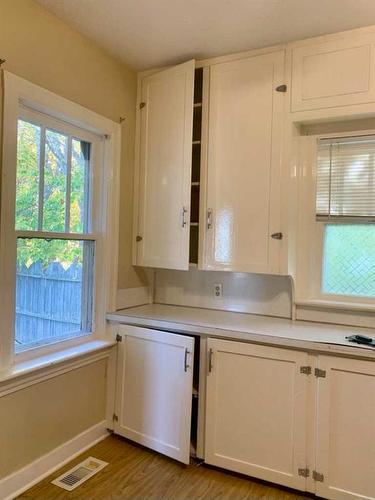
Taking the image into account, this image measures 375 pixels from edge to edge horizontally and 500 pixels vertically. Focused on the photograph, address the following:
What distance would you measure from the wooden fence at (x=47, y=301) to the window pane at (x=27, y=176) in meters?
0.26

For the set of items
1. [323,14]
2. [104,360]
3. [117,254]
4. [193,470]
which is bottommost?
[193,470]

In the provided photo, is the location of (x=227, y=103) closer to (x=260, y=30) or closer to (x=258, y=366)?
(x=260, y=30)

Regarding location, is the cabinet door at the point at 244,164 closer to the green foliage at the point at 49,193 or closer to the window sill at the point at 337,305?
the window sill at the point at 337,305

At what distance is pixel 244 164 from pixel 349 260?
87 centimetres

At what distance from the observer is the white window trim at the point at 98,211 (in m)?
1.88

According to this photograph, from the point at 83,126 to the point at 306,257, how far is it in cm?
160

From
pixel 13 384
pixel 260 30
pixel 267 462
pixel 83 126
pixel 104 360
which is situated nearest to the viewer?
pixel 13 384

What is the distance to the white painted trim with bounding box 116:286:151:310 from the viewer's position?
2.69 metres

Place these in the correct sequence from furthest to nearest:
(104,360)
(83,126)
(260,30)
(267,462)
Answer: (104,360)
(83,126)
(260,30)
(267,462)

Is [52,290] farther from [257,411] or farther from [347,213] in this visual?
[347,213]

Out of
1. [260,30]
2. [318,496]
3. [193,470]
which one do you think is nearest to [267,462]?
[318,496]

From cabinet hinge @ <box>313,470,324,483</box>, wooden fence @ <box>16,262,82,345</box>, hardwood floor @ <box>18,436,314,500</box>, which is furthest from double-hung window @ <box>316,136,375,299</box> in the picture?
wooden fence @ <box>16,262,82,345</box>

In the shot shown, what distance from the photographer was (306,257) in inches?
97.0

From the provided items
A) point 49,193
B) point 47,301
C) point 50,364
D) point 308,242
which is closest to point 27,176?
point 49,193
